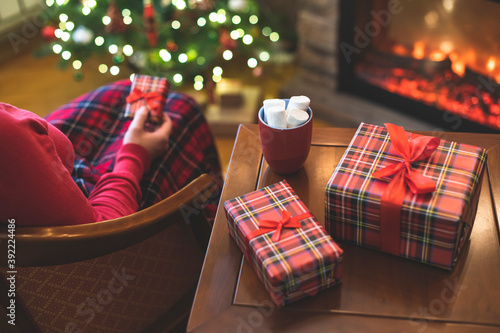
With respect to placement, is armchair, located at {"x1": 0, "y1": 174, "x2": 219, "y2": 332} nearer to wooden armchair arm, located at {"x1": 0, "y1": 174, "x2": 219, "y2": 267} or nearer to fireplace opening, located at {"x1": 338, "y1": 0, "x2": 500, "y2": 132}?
wooden armchair arm, located at {"x1": 0, "y1": 174, "x2": 219, "y2": 267}

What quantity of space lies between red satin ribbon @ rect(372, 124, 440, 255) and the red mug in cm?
17

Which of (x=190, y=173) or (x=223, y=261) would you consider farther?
(x=190, y=173)

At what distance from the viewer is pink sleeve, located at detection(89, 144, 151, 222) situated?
3.77 feet

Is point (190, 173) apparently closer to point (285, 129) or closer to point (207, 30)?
point (285, 129)

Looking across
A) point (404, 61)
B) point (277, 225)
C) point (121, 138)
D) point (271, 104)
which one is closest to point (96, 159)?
point (121, 138)

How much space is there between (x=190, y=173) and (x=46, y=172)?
1.97ft

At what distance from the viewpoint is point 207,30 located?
239 cm

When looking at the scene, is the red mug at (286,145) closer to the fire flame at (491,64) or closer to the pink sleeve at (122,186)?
the pink sleeve at (122,186)

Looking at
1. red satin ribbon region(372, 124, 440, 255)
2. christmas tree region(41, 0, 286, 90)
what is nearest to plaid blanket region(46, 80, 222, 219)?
red satin ribbon region(372, 124, 440, 255)

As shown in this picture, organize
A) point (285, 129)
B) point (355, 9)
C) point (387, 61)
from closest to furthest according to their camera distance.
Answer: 1. point (285, 129)
2. point (355, 9)
3. point (387, 61)

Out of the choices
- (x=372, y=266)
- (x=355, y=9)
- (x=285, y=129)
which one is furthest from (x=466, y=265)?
(x=355, y=9)

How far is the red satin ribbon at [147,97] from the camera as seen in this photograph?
1.48 m

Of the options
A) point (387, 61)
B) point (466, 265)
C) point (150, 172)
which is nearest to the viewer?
point (466, 265)

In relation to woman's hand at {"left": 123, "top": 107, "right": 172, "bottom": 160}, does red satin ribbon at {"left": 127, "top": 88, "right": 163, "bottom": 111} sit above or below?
above
